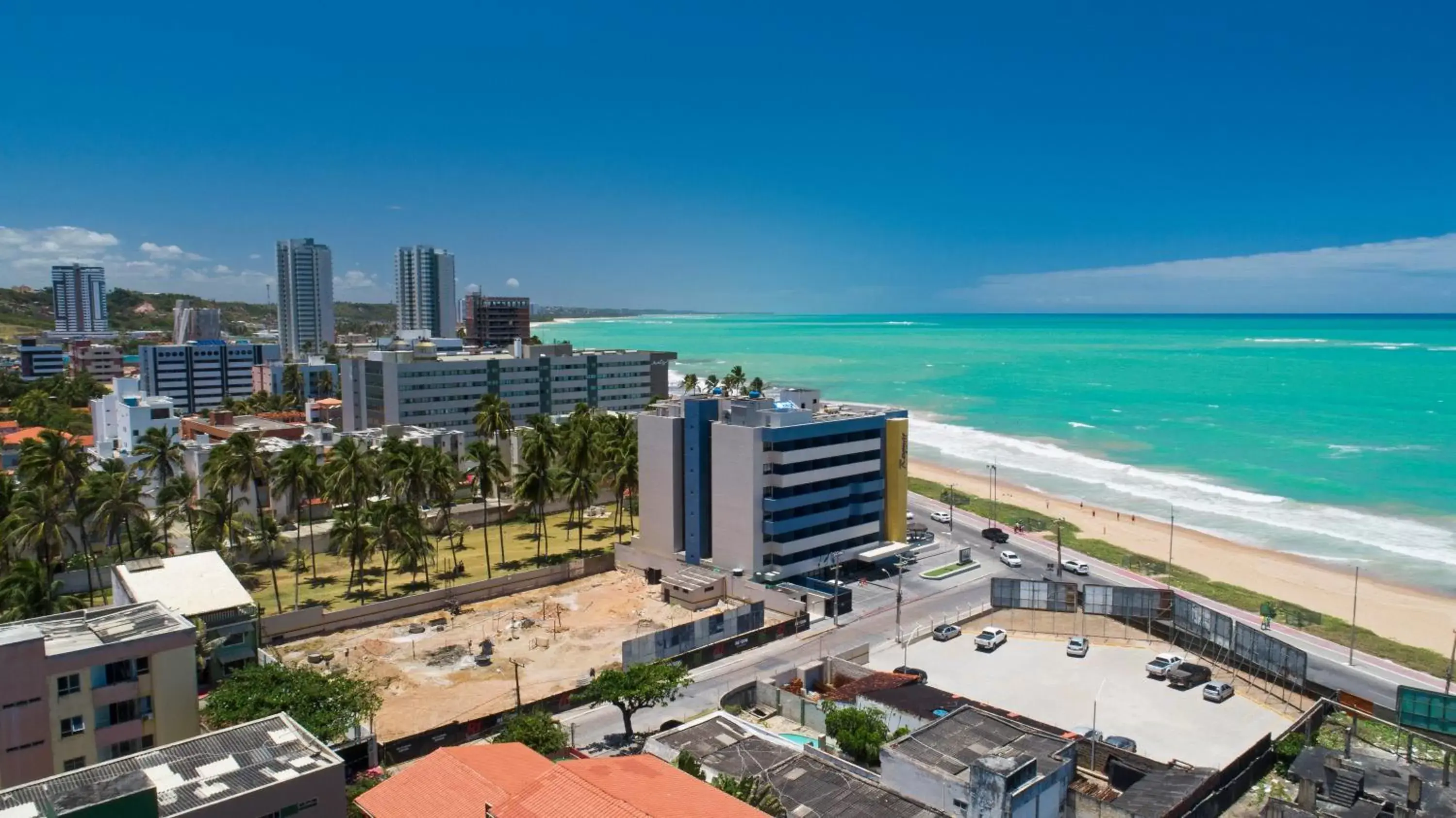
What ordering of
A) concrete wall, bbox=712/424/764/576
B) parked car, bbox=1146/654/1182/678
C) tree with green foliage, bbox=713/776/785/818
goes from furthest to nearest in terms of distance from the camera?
concrete wall, bbox=712/424/764/576 < parked car, bbox=1146/654/1182/678 < tree with green foliage, bbox=713/776/785/818

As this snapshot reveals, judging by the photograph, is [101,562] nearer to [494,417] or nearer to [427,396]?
[494,417]

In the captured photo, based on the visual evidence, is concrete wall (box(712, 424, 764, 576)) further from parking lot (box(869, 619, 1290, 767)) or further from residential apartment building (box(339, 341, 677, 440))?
residential apartment building (box(339, 341, 677, 440))

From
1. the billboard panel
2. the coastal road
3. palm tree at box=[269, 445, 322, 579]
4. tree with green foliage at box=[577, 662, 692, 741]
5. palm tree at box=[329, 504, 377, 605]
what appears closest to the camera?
tree with green foliage at box=[577, 662, 692, 741]

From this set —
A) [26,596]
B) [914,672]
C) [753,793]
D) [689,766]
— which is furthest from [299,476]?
[753,793]

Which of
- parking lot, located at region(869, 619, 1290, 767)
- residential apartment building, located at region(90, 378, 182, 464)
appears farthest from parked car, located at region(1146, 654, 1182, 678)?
residential apartment building, located at region(90, 378, 182, 464)

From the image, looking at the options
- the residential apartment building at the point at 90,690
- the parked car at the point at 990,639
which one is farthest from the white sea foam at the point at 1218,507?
the residential apartment building at the point at 90,690

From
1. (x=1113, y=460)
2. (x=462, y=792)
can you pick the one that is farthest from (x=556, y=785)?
(x=1113, y=460)
